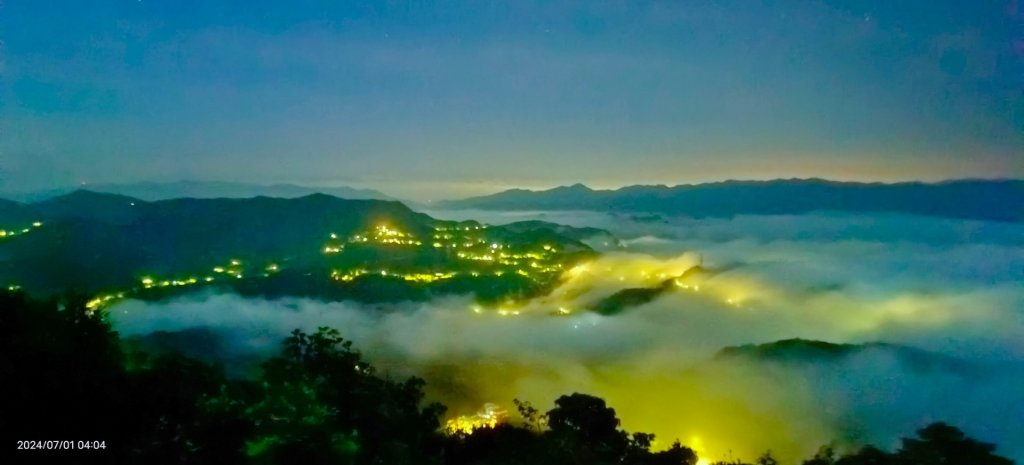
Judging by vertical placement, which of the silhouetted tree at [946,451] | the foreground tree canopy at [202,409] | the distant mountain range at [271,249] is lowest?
the silhouetted tree at [946,451]

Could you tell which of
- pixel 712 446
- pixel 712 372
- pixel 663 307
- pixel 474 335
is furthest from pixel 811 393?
pixel 474 335

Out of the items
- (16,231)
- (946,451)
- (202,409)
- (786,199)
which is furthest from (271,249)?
(786,199)

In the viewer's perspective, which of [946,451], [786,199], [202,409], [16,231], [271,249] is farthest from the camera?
[786,199]

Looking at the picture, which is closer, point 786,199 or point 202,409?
point 202,409

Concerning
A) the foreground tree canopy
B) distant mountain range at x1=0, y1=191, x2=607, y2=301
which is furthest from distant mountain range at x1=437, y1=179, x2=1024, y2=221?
the foreground tree canopy

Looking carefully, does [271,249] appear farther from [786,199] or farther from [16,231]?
[786,199]

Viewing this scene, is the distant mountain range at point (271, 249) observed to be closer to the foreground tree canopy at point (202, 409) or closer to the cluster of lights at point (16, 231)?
the cluster of lights at point (16, 231)

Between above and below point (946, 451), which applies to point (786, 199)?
above

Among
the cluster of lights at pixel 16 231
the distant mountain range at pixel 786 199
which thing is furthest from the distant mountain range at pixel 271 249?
the distant mountain range at pixel 786 199
